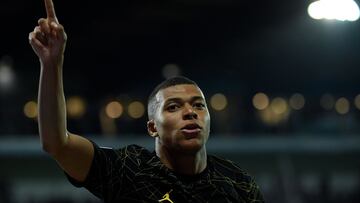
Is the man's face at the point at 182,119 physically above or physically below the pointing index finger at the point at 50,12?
below

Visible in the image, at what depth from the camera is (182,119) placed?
1.83 meters

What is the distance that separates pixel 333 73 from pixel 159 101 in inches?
418

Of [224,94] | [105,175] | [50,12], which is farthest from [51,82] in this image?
[224,94]

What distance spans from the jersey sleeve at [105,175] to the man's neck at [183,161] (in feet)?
0.46

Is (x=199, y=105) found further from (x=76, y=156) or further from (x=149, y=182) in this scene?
(x=76, y=156)

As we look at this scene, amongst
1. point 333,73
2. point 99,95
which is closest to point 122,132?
point 99,95

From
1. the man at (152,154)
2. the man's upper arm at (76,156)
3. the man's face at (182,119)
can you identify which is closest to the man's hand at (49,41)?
the man at (152,154)

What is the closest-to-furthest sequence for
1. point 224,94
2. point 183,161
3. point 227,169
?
1. point 183,161
2. point 227,169
3. point 224,94

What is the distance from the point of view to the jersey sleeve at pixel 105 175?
1732 mm

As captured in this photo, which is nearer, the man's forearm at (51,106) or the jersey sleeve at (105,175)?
the man's forearm at (51,106)

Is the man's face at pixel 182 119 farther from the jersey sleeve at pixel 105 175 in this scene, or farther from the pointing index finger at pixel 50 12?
the pointing index finger at pixel 50 12

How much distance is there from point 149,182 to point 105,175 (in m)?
0.14

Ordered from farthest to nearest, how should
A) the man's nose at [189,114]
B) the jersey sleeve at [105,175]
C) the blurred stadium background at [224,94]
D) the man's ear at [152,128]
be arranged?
the blurred stadium background at [224,94] < the man's ear at [152,128] < the man's nose at [189,114] < the jersey sleeve at [105,175]

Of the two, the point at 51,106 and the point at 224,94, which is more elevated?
the point at 224,94
